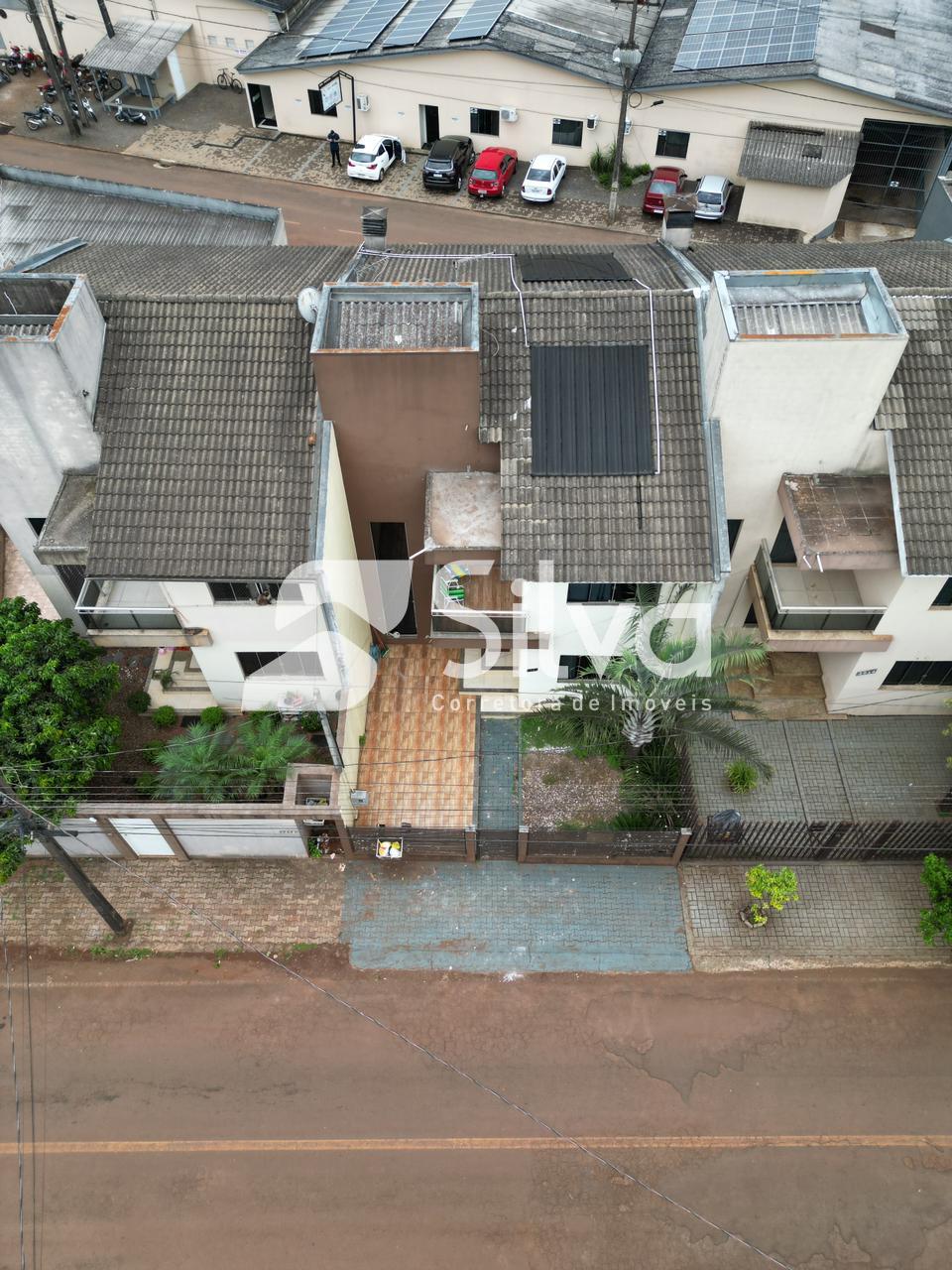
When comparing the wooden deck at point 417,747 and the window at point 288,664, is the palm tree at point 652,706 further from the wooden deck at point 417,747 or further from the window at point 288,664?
the window at point 288,664

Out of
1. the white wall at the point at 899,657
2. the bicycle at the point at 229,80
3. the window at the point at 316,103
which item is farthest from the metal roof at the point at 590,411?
the bicycle at the point at 229,80

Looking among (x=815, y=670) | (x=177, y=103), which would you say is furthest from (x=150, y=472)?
(x=177, y=103)

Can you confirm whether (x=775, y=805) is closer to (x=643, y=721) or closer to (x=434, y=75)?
(x=643, y=721)

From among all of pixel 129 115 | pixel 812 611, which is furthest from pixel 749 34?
pixel 812 611

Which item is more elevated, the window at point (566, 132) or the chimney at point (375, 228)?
the chimney at point (375, 228)

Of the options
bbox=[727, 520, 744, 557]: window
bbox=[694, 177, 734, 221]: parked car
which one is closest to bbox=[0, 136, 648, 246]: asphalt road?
bbox=[694, 177, 734, 221]: parked car

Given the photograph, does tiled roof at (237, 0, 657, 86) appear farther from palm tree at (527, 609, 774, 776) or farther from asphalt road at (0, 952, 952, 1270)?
asphalt road at (0, 952, 952, 1270)
